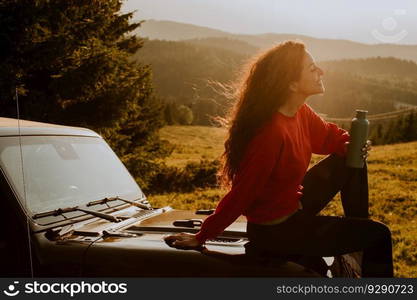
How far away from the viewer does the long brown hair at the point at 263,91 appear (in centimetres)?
255

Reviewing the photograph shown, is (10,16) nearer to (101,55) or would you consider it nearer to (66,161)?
(101,55)

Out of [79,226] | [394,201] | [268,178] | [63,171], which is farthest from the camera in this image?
[394,201]

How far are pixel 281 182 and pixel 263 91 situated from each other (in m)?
0.50

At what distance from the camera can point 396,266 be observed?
7266 mm

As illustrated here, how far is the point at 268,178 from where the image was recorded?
2486 mm

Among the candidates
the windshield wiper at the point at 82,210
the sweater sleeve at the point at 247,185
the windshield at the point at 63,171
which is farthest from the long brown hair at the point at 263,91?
the windshield at the point at 63,171

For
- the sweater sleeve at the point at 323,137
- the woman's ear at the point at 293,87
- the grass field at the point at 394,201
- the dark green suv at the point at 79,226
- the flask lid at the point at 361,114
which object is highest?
the woman's ear at the point at 293,87

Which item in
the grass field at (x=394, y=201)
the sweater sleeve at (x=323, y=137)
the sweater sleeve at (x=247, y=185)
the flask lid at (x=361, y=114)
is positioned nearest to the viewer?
the sweater sleeve at (x=247, y=185)

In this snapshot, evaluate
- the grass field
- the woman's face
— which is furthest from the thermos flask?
the grass field

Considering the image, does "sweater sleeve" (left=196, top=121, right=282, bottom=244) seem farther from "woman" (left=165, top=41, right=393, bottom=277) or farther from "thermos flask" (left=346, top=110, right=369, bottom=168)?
"thermos flask" (left=346, top=110, right=369, bottom=168)

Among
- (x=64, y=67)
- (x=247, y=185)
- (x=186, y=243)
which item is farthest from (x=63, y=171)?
(x=64, y=67)

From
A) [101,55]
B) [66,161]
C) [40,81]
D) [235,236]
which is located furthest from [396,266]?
[40,81]

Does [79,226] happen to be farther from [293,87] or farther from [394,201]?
[394,201]

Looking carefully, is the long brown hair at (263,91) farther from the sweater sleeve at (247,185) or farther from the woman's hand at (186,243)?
the woman's hand at (186,243)
